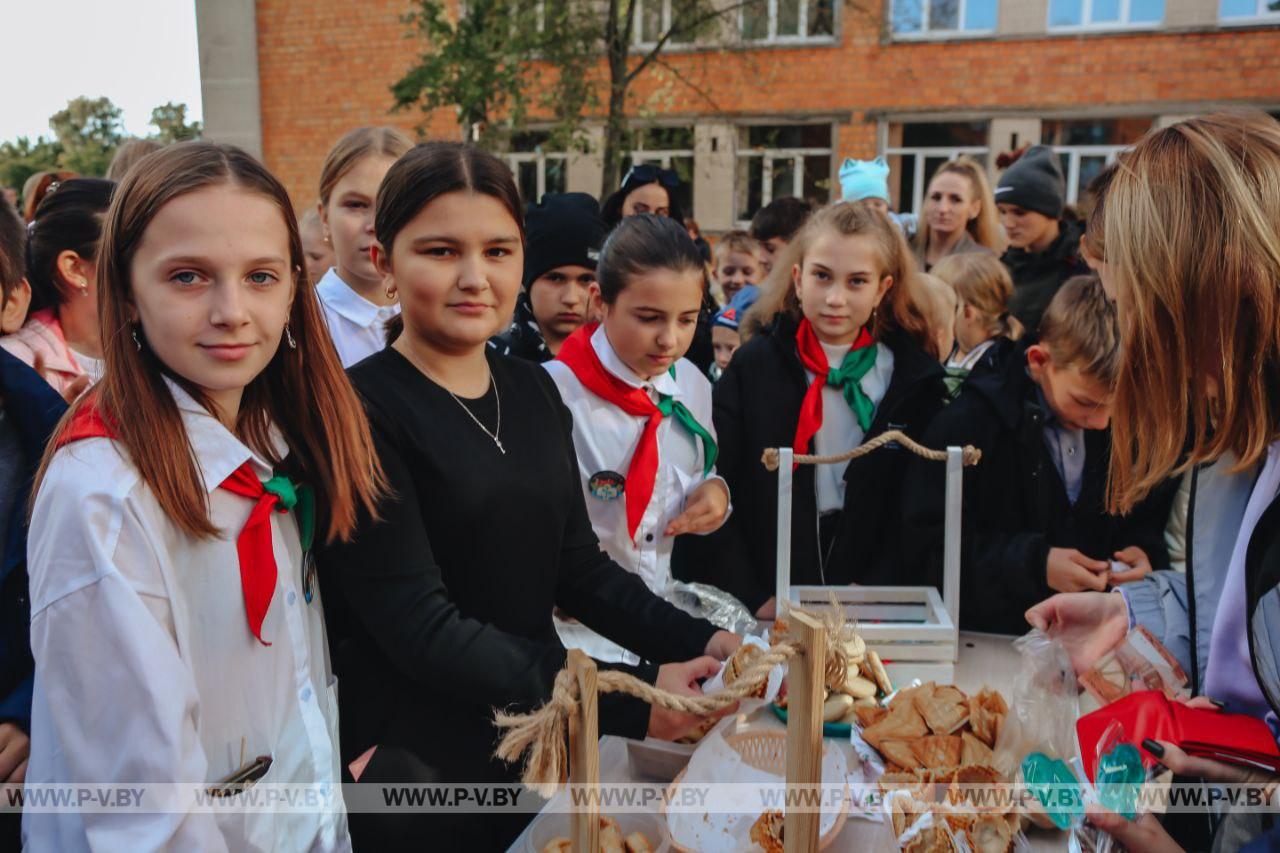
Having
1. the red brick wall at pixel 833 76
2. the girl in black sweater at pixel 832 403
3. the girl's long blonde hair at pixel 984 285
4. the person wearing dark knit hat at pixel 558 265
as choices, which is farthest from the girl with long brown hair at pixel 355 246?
the red brick wall at pixel 833 76

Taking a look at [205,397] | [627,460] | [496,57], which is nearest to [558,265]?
[627,460]

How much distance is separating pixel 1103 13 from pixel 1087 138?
1733mm

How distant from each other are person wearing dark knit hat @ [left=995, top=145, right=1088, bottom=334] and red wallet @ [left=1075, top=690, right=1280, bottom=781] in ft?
10.4

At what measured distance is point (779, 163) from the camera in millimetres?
14211

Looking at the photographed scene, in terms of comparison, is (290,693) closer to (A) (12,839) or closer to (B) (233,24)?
(A) (12,839)

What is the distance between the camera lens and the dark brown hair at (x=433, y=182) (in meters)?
1.47

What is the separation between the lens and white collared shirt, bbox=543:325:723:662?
2.20 meters

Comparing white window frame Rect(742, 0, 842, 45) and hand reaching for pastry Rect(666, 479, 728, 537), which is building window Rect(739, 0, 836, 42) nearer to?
white window frame Rect(742, 0, 842, 45)

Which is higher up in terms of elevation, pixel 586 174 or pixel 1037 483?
pixel 586 174

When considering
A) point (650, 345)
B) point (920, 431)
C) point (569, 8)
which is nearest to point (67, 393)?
point (650, 345)

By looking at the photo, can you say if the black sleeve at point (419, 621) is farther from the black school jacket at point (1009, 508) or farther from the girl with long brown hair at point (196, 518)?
the black school jacket at point (1009, 508)

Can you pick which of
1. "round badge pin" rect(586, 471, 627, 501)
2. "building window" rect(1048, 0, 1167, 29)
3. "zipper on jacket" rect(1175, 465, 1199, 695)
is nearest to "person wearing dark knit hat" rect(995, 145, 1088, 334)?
"round badge pin" rect(586, 471, 627, 501)

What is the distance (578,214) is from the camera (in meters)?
2.81

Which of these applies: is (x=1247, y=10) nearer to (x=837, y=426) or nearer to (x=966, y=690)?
(x=837, y=426)
